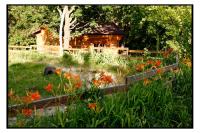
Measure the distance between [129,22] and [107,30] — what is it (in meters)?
0.32

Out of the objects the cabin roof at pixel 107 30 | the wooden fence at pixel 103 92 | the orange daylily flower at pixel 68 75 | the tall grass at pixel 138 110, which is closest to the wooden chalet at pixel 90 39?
the cabin roof at pixel 107 30

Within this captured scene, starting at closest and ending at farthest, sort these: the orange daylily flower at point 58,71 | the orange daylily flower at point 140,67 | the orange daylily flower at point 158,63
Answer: the orange daylily flower at point 58,71 < the orange daylily flower at point 140,67 < the orange daylily flower at point 158,63

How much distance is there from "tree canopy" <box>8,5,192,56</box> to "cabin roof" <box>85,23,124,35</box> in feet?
0.18

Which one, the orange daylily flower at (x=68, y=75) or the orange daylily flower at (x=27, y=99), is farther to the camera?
the orange daylily flower at (x=68, y=75)

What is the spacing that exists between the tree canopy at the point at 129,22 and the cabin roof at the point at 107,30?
2.1 inches

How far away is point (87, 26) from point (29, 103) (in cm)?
113

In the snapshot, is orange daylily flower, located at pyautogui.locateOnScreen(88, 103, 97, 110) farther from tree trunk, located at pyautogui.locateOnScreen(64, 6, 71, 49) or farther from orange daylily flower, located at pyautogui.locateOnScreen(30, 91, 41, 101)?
tree trunk, located at pyautogui.locateOnScreen(64, 6, 71, 49)

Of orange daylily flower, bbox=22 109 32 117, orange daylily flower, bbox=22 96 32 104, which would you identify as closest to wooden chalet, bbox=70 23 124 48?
orange daylily flower, bbox=22 96 32 104

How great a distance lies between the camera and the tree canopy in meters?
4.09

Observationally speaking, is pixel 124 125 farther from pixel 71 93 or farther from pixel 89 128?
pixel 71 93

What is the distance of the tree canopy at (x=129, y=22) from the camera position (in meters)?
4.09

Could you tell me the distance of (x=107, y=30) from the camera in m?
4.22

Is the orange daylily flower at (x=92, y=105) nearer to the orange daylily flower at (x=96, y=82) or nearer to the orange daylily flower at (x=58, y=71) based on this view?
the orange daylily flower at (x=96, y=82)
